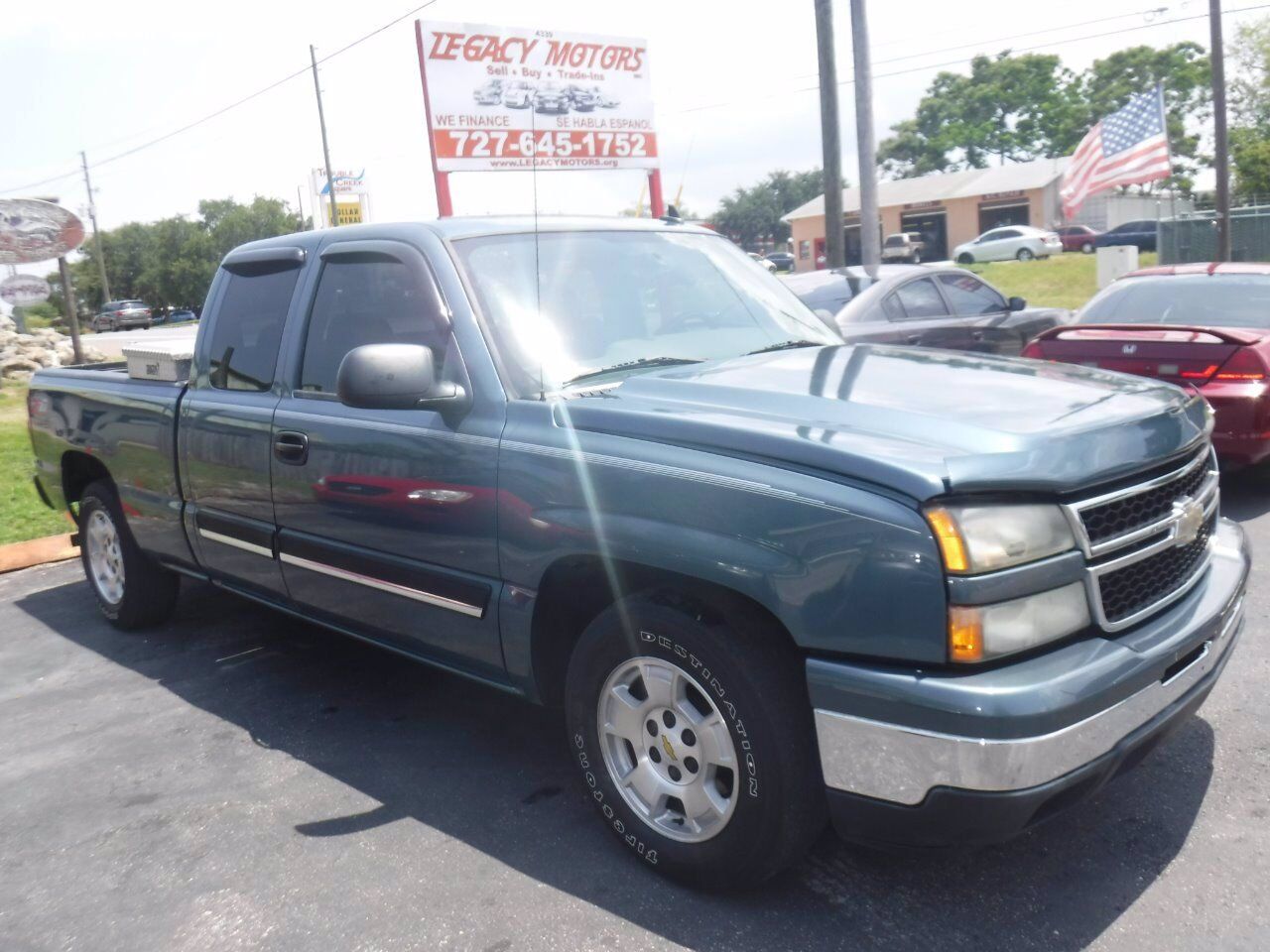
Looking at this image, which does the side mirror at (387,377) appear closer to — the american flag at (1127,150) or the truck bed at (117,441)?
the truck bed at (117,441)

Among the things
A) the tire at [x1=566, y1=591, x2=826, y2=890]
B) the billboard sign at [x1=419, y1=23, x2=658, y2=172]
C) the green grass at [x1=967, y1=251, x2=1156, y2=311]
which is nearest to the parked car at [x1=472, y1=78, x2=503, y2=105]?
the billboard sign at [x1=419, y1=23, x2=658, y2=172]

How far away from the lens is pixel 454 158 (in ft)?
61.2

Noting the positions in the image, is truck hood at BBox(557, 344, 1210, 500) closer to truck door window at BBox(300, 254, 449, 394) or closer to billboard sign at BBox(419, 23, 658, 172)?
truck door window at BBox(300, 254, 449, 394)

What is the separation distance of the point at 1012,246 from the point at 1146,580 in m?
40.2

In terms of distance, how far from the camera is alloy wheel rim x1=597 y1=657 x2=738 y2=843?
298 centimetres

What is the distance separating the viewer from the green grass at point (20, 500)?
8.55 meters

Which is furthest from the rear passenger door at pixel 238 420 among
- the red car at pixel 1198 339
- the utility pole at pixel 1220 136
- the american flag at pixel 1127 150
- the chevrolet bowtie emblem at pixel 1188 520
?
the utility pole at pixel 1220 136

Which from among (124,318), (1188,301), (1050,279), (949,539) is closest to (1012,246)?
(1050,279)

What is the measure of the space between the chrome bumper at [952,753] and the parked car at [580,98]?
1910 centimetres

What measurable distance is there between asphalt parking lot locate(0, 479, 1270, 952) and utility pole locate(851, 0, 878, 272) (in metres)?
10.3

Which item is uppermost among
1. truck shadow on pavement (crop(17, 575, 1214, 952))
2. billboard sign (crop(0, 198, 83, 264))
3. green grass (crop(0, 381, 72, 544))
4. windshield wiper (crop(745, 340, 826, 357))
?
billboard sign (crop(0, 198, 83, 264))

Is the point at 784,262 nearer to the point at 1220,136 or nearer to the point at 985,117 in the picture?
the point at 1220,136

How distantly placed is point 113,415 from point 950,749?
4491mm

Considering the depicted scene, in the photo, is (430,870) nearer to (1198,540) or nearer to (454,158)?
(1198,540)
